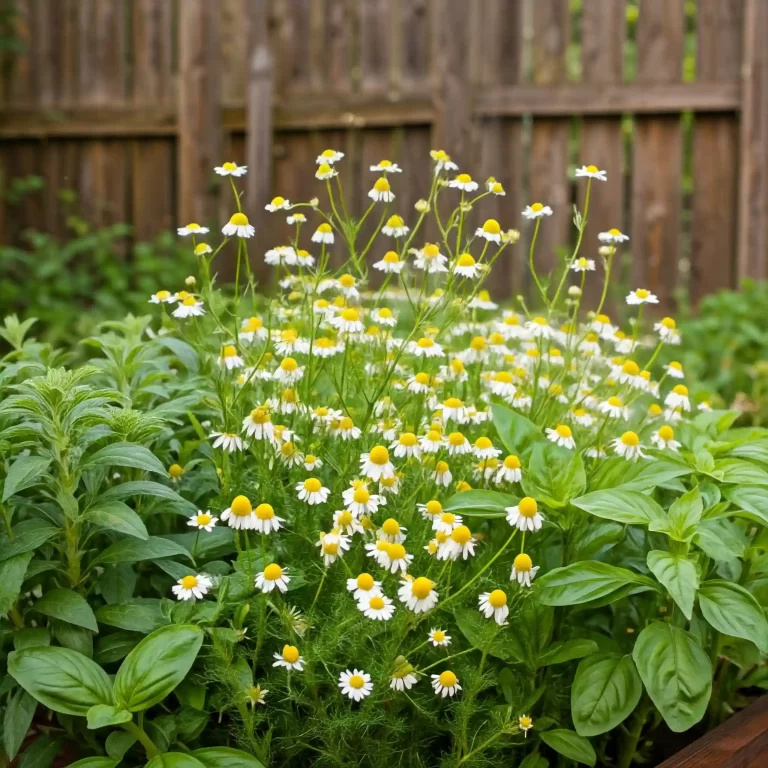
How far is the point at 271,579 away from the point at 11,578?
0.32 meters

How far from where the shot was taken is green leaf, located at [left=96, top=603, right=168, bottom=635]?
55.9 inches

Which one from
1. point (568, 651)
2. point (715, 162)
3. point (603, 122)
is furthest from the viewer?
point (603, 122)

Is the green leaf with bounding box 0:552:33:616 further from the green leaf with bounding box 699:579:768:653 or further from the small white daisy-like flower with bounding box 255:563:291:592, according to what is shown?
the green leaf with bounding box 699:579:768:653

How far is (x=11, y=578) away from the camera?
52.4 inches

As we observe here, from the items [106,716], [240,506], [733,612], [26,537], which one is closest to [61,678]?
[106,716]

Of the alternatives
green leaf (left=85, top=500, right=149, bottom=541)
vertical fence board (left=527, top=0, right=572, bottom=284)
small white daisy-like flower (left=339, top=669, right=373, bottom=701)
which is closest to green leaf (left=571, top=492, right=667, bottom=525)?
small white daisy-like flower (left=339, top=669, right=373, bottom=701)

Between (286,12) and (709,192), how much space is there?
2401 millimetres

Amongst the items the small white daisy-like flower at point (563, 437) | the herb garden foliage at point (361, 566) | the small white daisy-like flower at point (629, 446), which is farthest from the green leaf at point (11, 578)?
the small white daisy-like flower at point (629, 446)

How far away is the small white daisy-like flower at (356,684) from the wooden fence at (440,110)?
12.6ft

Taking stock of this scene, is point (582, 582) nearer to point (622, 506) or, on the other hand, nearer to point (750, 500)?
point (622, 506)

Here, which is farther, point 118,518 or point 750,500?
point 750,500

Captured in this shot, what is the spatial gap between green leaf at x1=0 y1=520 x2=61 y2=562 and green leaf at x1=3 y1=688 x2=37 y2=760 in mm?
181

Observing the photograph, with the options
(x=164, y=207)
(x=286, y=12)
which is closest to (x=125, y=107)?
(x=164, y=207)

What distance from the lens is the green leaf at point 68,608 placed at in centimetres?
137
